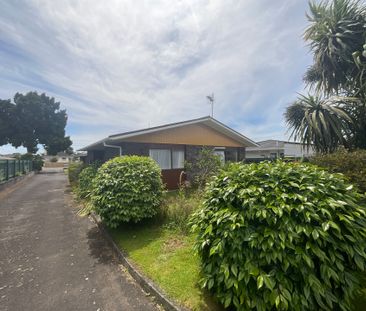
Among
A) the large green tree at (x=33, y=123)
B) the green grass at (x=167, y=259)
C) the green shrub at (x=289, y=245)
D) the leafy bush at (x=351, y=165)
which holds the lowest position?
the green grass at (x=167, y=259)

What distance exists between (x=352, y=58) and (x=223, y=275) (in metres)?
8.12

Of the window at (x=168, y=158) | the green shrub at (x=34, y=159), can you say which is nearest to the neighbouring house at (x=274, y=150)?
the window at (x=168, y=158)

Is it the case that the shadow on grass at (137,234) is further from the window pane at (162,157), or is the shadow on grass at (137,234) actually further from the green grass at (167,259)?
the window pane at (162,157)

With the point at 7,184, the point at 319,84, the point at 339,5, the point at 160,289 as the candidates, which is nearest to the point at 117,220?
the point at 160,289

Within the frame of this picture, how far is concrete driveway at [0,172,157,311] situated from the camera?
3.17 m

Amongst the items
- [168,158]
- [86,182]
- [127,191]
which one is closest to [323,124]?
[127,191]

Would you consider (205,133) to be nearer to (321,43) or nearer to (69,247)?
(321,43)

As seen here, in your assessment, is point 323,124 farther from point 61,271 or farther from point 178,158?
point 61,271

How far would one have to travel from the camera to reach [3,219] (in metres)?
7.39

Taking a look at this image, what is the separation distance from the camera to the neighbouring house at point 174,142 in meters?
10.4

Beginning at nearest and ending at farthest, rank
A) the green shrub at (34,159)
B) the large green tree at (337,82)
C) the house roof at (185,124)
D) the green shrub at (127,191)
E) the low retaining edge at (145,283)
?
the low retaining edge at (145,283) → the green shrub at (127,191) → the large green tree at (337,82) → the house roof at (185,124) → the green shrub at (34,159)

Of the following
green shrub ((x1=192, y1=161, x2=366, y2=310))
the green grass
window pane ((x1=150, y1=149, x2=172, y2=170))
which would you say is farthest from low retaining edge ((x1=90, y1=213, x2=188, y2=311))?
window pane ((x1=150, y1=149, x2=172, y2=170))

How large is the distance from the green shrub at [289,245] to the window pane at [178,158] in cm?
905

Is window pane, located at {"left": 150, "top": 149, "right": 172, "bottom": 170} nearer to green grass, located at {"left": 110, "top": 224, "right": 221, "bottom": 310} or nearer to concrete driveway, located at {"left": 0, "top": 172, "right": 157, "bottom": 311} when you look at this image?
concrete driveway, located at {"left": 0, "top": 172, "right": 157, "bottom": 311}
